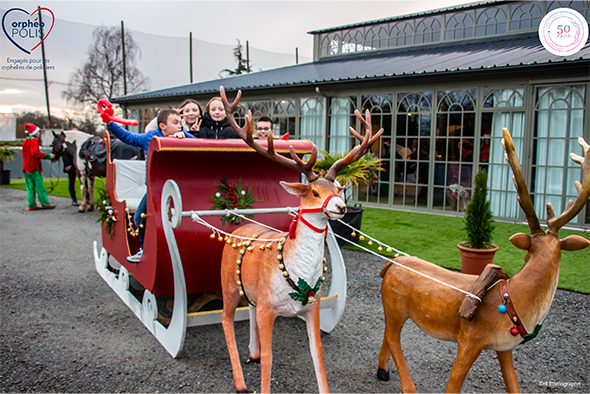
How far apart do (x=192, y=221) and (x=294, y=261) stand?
1.27 meters

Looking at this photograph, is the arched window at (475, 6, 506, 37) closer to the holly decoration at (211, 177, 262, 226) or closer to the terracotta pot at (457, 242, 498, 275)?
the terracotta pot at (457, 242, 498, 275)

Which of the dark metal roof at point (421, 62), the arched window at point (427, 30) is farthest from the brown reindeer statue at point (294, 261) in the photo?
the arched window at point (427, 30)

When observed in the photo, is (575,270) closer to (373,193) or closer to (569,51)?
(569,51)

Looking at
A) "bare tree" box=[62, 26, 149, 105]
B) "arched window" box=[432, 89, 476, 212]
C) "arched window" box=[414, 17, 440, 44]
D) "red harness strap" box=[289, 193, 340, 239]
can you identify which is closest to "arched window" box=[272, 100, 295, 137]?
"arched window" box=[432, 89, 476, 212]

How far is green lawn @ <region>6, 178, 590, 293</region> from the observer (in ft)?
17.9

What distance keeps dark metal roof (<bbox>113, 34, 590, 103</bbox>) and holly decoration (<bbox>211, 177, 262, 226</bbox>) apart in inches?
274

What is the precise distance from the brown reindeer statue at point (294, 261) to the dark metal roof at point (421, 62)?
727cm

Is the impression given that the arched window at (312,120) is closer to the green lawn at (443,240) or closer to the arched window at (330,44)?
the green lawn at (443,240)

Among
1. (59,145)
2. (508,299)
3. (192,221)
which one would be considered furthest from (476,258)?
(59,145)

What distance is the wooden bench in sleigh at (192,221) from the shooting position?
10.3 feet

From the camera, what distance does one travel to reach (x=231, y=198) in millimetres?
3357

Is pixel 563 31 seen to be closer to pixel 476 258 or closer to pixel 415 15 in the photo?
pixel 415 15

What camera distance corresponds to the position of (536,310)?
6.89ft

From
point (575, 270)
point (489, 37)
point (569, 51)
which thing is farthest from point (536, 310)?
point (489, 37)
